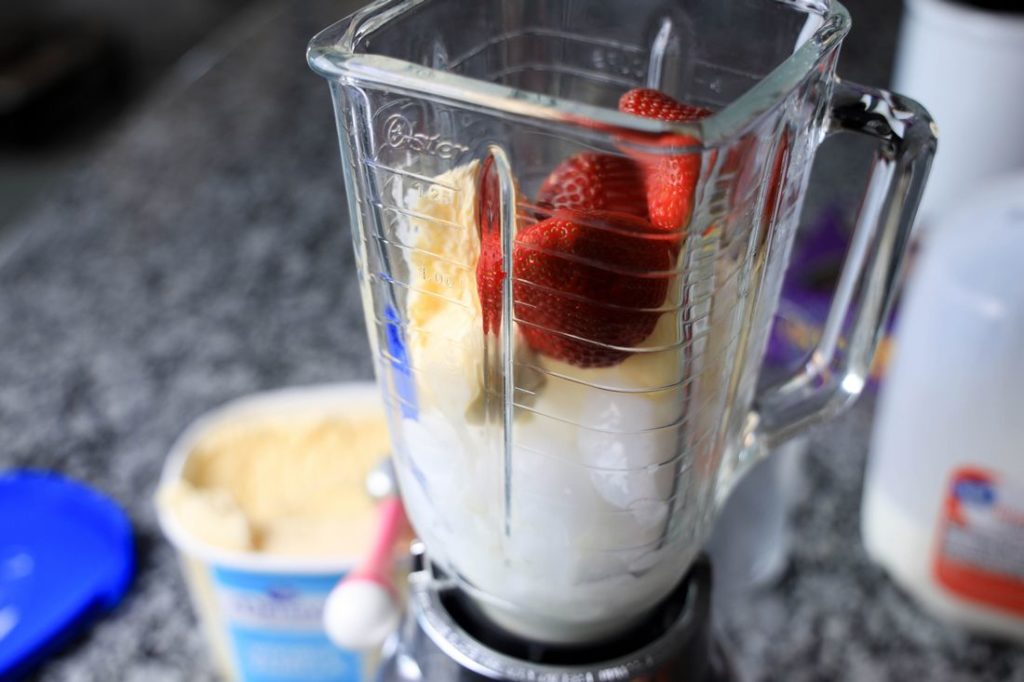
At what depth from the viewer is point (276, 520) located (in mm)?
593

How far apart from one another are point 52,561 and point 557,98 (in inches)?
20.5

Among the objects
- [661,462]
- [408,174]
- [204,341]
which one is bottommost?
[204,341]

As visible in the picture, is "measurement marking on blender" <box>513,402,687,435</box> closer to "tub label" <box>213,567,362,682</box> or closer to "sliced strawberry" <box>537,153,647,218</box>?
"sliced strawberry" <box>537,153,647,218</box>

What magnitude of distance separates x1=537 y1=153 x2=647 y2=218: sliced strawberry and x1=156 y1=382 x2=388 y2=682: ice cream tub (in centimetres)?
27

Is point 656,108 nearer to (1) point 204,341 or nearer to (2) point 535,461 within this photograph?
(2) point 535,461

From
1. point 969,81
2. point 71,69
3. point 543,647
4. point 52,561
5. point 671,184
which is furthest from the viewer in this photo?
point 71,69

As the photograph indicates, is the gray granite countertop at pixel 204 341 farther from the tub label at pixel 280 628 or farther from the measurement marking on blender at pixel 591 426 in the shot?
the measurement marking on blender at pixel 591 426

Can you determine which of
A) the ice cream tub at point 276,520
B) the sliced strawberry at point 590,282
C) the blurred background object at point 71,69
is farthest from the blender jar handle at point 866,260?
the blurred background object at point 71,69

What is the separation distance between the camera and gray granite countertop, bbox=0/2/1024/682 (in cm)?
64

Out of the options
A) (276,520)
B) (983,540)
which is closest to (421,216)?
(276,520)

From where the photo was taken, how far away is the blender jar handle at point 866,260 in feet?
1.21

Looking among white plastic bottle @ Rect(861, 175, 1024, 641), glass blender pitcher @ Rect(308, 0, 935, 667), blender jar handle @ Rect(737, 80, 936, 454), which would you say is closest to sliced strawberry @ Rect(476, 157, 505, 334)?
glass blender pitcher @ Rect(308, 0, 935, 667)

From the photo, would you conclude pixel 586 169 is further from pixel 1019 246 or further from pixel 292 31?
pixel 292 31

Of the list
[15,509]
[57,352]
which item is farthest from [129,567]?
[57,352]
